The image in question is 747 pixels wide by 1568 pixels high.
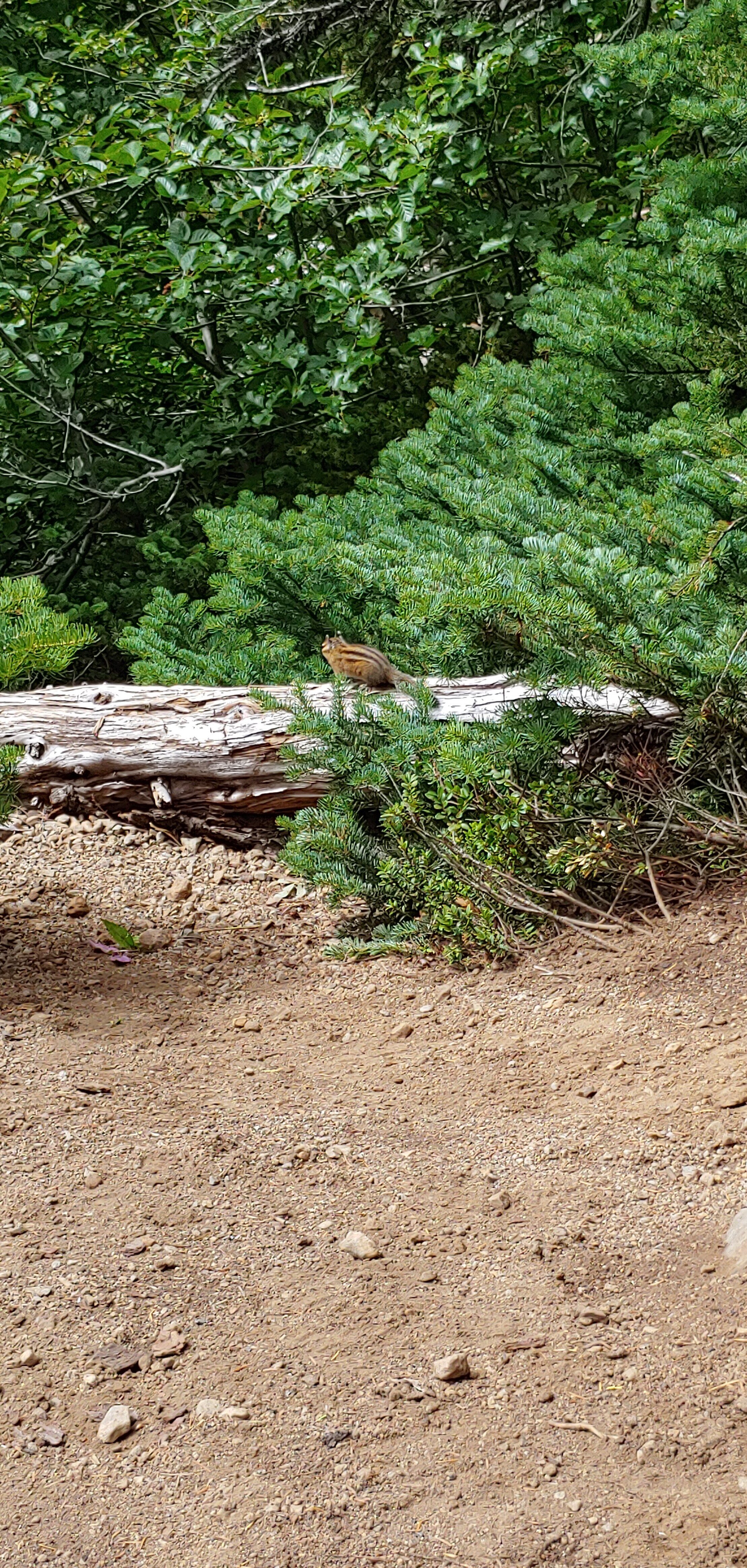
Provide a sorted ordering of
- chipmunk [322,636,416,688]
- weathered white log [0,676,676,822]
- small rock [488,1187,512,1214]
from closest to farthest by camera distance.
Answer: small rock [488,1187,512,1214]
chipmunk [322,636,416,688]
weathered white log [0,676,676,822]

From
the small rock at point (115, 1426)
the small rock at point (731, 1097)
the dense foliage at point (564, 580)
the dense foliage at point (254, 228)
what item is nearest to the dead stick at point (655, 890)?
the dense foliage at point (564, 580)

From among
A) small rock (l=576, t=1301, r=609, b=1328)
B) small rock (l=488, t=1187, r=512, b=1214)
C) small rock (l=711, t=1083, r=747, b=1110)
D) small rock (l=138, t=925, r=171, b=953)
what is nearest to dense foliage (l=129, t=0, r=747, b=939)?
small rock (l=138, t=925, r=171, b=953)

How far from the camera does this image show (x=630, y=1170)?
8.02 ft

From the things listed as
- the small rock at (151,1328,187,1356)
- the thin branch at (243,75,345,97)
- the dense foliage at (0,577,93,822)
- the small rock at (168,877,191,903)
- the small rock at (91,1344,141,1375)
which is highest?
the thin branch at (243,75,345,97)

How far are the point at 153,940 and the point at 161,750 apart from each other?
709 mm

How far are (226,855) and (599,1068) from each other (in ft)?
6.65

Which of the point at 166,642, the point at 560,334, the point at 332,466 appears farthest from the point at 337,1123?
the point at 332,466

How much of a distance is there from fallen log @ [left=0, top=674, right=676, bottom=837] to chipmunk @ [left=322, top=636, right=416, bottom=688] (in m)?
0.10

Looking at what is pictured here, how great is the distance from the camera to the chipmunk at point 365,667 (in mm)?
3865

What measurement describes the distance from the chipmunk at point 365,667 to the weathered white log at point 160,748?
0.10 metres

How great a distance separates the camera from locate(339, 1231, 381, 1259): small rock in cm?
231

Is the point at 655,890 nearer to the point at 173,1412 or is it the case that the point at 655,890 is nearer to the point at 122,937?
the point at 122,937

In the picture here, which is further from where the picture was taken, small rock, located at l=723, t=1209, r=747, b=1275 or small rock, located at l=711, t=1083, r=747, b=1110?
small rock, located at l=711, t=1083, r=747, b=1110

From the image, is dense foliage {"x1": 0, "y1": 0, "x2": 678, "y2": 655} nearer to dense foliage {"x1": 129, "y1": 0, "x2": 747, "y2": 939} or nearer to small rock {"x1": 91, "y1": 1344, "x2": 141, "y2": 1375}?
dense foliage {"x1": 129, "y1": 0, "x2": 747, "y2": 939}
